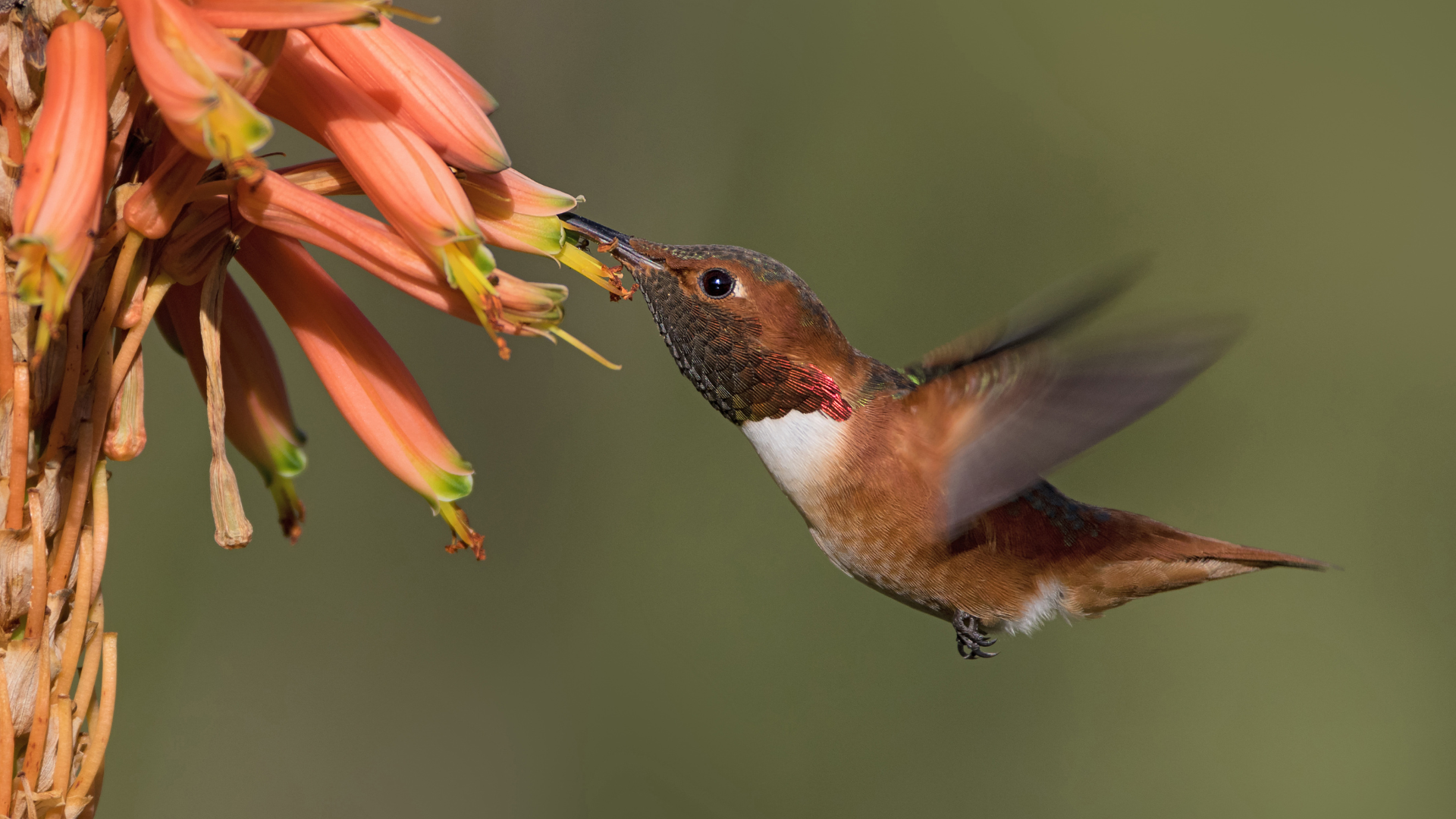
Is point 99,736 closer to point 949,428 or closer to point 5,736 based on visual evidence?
point 5,736

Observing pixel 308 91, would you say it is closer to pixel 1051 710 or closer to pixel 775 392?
pixel 775 392

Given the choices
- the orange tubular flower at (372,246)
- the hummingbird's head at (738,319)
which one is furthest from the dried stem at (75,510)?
the hummingbird's head at (738,319)

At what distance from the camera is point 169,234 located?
58.6 inches

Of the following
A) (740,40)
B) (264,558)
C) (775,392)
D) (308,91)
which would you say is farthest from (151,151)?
(740,40)

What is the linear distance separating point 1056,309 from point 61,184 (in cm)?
157

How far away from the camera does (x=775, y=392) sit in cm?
248

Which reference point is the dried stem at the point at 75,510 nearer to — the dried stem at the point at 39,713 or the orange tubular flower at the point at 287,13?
the dried stem at the point at 39,713

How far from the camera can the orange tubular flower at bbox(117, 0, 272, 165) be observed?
1253mm

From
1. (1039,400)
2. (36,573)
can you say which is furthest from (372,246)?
(1039,400)

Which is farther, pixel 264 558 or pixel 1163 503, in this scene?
pixel 1163 503

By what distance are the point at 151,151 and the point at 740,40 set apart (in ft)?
15.8

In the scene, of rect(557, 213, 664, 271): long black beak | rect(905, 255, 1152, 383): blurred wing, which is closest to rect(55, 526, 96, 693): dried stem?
rect(557, 213, 664, 271): long black beak

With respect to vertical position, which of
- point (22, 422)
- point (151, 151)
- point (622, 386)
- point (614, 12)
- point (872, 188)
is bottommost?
point (22, 422)

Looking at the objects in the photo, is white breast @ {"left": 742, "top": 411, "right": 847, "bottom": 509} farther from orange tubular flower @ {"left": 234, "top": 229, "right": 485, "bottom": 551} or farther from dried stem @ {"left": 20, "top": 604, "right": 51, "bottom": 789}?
dried stem @ {"left": 20, "top": 604, "right": 51, "bottom": 789}
